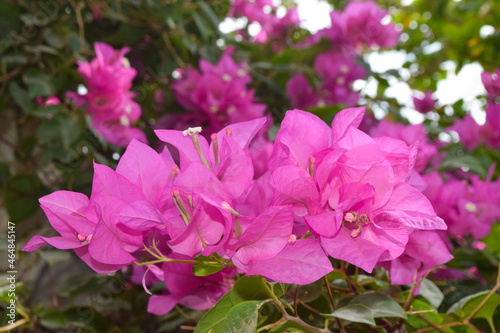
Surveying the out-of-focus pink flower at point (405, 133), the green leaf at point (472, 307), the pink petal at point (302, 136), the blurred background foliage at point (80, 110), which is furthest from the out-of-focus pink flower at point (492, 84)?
the pink petal at point (302, 136)

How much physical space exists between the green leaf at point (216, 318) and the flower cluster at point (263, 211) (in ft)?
0.10

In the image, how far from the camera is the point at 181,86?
3.03 feet

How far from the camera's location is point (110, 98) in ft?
2.68

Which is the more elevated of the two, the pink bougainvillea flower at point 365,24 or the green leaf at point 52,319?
the pink bougainvillea flower at point 365,24

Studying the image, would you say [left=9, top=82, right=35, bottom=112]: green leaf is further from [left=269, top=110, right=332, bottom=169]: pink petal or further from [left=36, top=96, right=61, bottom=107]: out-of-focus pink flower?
[left=269, top=110, right=332, bottom=169]: pink petal

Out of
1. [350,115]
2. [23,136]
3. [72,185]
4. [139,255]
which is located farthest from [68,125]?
[350,115]

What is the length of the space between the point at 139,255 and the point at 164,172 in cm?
9

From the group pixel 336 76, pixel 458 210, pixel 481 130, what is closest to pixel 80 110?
pixel 336 76

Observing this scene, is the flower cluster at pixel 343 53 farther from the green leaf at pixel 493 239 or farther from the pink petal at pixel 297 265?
the pink petal at pixel 297 265

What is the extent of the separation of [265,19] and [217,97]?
67cm

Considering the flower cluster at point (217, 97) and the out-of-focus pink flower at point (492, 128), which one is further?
the out-of-focus pink flower at point (492, 128)

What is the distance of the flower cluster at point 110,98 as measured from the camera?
798 millimetres

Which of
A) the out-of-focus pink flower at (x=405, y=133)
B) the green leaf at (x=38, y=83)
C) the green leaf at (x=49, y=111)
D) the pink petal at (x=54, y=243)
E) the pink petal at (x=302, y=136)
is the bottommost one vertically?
the green leaf at (x=49, y=111)

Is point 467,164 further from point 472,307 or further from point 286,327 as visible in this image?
point 286,327
